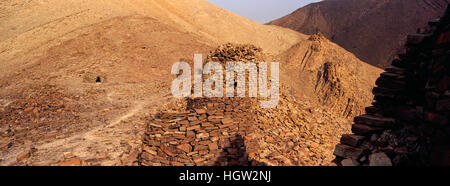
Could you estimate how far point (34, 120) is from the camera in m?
8.00

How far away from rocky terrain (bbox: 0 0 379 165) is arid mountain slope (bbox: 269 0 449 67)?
52.2ft

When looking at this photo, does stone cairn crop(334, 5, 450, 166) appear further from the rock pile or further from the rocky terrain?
the rock pile

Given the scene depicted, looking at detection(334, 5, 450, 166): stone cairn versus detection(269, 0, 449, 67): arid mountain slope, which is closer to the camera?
detection(334, 5, 450, 166): stone cairn

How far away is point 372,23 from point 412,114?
131 feet

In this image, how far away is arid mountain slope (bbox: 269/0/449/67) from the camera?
3072 centimetres

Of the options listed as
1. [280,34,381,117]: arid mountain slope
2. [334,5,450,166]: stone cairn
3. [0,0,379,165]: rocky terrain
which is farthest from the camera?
[280,34,381,117]: arid mountain slope

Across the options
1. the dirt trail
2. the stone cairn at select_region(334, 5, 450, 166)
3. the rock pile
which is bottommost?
the dirt trail
